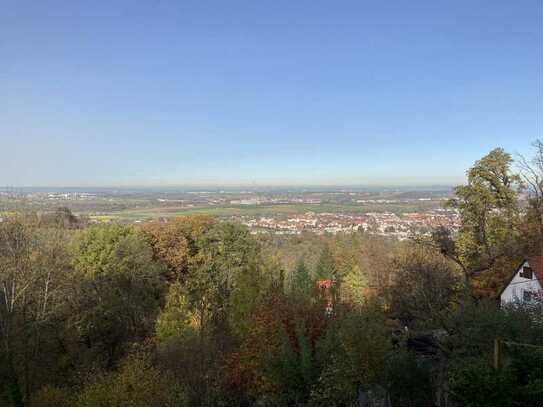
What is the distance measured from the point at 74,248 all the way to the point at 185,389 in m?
17.6

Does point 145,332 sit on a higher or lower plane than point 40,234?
lower

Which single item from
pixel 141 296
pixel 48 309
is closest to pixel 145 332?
pixel 141 296

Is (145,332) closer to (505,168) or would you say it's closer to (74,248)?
(74,248)

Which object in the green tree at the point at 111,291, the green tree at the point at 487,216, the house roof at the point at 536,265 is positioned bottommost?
the green tree at the point at 111,291

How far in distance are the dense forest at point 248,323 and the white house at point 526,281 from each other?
0.83 meters

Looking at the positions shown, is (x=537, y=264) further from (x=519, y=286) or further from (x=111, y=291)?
(x=111, y=291)

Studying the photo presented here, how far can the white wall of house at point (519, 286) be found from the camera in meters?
18.5

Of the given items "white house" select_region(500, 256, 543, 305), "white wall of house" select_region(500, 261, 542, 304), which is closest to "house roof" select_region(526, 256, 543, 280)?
"white house" select_region(500, 256, 543, 305)

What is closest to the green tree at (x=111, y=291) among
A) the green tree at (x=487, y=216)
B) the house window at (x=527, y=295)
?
the green tree at (x=487, y=216)

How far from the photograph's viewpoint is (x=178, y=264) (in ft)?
95.5

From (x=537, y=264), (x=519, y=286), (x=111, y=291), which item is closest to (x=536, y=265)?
(x=537, y=264)

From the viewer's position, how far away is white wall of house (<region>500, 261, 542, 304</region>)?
1852 centimetres

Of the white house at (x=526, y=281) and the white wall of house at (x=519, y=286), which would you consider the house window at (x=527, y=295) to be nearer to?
the white house at (x=526, y=281)

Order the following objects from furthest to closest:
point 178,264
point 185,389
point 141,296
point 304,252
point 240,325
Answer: point 304,252 → point 178,264 → point 141,296 → point 240,325 → point 185,389
